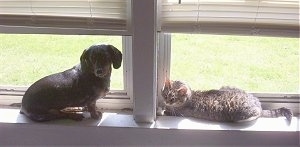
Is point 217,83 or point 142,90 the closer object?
point 142,90

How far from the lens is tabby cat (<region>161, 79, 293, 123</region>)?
1.57 m

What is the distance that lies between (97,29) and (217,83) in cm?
61

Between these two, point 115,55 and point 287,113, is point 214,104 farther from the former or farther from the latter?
point 115,55

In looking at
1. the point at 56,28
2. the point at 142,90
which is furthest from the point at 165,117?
the point at 56,28

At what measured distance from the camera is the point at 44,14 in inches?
56.6

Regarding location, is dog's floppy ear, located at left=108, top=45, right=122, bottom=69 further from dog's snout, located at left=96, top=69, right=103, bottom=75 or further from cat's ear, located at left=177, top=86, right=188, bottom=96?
cat's ear, located at left=177, top=86, right=188, bottom=96

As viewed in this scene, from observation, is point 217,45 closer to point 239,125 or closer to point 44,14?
point 239,125

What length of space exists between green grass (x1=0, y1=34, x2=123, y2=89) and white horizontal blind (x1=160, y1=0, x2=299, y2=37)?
0.94 ft

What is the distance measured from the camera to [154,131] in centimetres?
158

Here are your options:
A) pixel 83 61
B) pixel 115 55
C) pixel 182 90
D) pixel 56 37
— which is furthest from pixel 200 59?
pixel 56 37

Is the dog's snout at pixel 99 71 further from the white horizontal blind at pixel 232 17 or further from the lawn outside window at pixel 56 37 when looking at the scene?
the white horizontal blind at pixel 232 17

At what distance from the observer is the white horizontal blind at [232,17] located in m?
1.39

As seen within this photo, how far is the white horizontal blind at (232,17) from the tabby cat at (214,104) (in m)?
0.29

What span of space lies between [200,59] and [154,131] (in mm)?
372
